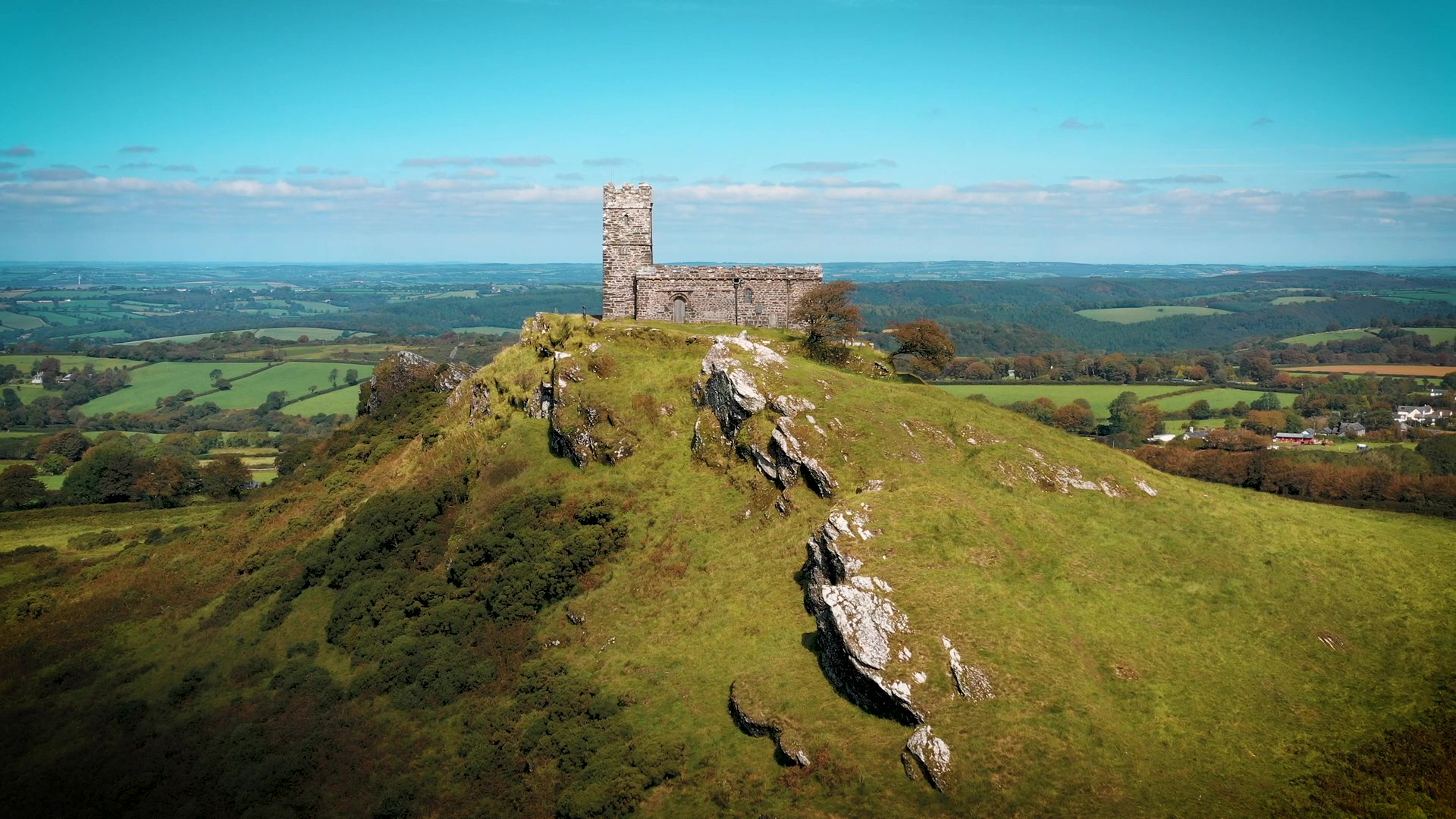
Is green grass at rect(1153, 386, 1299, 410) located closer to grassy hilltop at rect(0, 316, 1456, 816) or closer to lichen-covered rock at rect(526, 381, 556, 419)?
grassy hilltop at rect(0, 316, 1456, 816)

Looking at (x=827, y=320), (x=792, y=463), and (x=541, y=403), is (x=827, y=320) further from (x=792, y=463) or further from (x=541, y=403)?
(x=541, y=403)

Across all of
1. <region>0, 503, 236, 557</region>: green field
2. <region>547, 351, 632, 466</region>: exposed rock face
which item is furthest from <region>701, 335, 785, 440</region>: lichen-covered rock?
<region>0, 503, 236, 557</region>: green field

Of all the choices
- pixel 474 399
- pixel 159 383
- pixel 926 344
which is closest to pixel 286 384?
pixel 159 383

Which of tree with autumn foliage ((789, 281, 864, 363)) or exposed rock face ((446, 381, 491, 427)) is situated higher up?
tree with autumn foliage ((789, 281, 864, 363))

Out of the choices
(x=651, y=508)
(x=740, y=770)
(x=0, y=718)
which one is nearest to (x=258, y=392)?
(x=0, y=718)

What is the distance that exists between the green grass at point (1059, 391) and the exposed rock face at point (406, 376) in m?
81.1

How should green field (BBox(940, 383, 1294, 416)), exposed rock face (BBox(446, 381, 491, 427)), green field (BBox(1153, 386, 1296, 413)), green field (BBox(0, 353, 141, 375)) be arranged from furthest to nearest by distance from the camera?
1. green field (BBox(0, 353, 141, 375))
2. green field (BBox(940, 383, 1294, 416))
3. green field (BBox(1153, 386, 1296, 413))
4. exposed rock face (BBox(446, 381, 491, 427))

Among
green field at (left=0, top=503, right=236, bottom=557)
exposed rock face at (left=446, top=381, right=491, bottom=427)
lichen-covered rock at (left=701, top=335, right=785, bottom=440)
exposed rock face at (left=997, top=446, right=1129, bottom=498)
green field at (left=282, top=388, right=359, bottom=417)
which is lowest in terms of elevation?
green field at (left=0, top=503, right=236, bottom=557)

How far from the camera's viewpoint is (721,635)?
3234cm

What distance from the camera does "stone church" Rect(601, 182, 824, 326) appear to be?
54438 millimetres

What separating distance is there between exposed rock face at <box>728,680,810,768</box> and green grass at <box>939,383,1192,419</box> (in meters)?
101

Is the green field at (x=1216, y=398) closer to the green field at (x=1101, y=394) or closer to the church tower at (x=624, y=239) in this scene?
the green field at (x=1101, y=394)

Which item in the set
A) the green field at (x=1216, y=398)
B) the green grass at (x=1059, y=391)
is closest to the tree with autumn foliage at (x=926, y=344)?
the green grass at (x=1059, y=391)

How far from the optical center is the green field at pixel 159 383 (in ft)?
525
